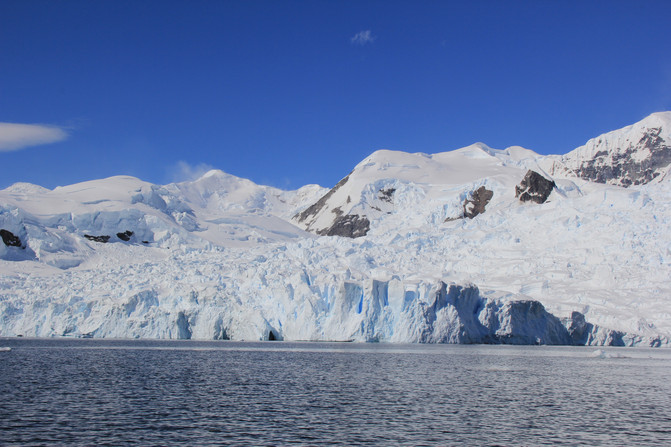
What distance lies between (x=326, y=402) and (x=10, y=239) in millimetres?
72633

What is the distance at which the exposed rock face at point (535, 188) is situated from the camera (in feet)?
316

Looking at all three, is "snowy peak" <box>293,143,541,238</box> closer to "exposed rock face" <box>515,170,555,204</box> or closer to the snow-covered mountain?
the snow-covered mountain

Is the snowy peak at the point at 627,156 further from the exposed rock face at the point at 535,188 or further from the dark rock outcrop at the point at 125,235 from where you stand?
the dark rock outcrop at the point at 125,235

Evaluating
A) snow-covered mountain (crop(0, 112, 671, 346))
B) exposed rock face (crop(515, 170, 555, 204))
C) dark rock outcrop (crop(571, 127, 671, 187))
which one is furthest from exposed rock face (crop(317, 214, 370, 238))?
dark rock outcrop (crop(571, 127, 671, 187))

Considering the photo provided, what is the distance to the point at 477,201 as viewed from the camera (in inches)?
4326

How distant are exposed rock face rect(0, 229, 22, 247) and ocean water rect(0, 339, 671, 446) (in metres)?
48.1

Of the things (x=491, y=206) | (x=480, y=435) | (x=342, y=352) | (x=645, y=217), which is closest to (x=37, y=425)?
(x=480, y=435)

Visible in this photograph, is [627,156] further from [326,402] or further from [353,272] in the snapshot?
[326,402]

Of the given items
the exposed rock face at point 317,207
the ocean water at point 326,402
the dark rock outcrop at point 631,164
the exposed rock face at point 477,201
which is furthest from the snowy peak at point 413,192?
the ocean water at point 326,402

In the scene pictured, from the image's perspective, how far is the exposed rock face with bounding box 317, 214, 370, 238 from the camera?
146125 mm

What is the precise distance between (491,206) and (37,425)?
94884 millimetres

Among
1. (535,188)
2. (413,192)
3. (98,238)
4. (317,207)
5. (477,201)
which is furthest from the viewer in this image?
(317,207)

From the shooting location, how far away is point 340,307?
52.3 metres

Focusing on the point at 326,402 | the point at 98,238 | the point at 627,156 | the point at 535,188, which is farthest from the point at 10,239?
the point at 627,156
